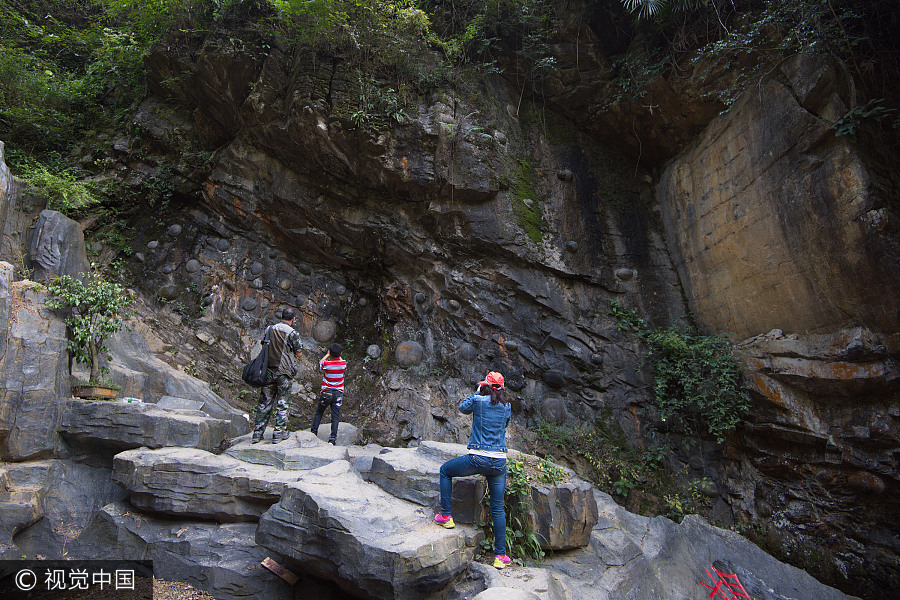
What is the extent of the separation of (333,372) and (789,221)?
729 centimetres

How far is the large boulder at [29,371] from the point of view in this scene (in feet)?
17.0

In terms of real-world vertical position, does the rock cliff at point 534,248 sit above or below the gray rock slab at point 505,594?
above

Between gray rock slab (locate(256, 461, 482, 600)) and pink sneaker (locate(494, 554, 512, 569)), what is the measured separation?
239 millimetres

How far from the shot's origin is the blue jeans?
13.9 ft

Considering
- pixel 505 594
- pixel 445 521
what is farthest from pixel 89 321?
pixel 505 594

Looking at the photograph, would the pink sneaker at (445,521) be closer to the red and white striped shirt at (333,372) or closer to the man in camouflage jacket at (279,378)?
the man in camouflage jacket at (279,378)

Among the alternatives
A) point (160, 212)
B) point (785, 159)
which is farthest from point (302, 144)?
point (785, 159)

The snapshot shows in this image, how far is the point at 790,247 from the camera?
6996 millimetres

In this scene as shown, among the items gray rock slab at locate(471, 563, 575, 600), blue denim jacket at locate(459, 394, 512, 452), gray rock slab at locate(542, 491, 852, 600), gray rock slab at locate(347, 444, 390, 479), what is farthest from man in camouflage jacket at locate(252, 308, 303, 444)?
gray rock slab at locate(542, 491, 852, 600)

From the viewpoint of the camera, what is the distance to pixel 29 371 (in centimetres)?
539

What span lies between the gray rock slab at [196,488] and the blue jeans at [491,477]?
5.59 feet

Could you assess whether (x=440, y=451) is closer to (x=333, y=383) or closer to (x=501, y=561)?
(x=501, y=561)

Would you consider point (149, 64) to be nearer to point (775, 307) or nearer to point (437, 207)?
point (437, 207)

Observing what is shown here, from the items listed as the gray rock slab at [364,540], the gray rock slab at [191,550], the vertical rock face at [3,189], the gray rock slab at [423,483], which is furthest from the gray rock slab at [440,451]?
the vertical rock face at [3,189]
